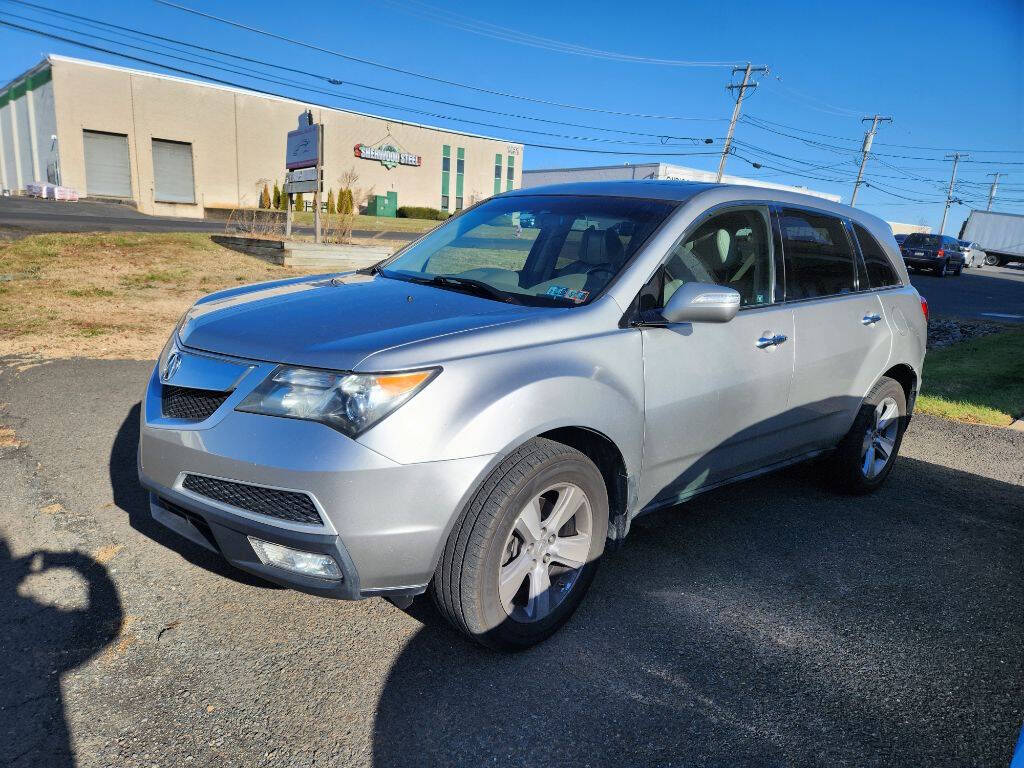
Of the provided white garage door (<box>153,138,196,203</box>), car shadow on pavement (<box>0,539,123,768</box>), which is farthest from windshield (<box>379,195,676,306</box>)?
white garage door (<box>153,138,196,203</box>)

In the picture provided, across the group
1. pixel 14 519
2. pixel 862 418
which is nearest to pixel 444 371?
pixel 14 519

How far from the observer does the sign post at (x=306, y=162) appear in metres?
18.5

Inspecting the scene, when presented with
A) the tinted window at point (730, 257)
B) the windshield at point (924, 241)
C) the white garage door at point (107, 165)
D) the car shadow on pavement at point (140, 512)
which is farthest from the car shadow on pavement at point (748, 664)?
the white garage door at point (107, 165)

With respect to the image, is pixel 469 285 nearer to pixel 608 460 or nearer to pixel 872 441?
pixel 608 460

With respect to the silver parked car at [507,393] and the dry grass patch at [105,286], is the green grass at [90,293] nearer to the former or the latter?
the dry grass patch at [105,286]

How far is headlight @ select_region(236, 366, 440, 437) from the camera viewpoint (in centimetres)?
242

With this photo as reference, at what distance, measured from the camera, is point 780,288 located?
3.92 metres

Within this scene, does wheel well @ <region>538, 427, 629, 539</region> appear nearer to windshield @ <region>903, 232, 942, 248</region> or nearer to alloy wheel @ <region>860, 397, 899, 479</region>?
alloy wheel @ <region>860, 397, 899, 479</region>

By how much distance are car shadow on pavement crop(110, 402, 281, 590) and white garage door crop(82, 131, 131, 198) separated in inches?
1851

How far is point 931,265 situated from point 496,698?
34.8m

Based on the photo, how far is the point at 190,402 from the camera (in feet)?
9.00

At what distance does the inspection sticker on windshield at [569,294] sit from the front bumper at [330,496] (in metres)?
0.93

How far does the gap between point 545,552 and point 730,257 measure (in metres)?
1.81

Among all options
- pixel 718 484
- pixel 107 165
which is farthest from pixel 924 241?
pixel 107 165
